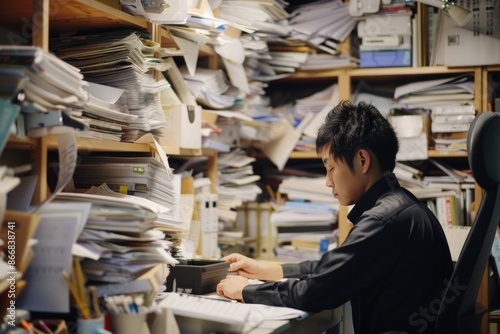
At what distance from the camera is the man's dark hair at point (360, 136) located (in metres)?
1.97

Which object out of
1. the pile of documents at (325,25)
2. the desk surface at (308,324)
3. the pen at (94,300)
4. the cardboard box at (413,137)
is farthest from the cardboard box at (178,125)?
the cardboard box at (413,137)

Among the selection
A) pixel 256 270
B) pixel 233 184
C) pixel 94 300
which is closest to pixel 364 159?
pixel 256 270

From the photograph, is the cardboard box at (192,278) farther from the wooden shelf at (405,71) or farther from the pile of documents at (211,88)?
the wooden shelf at (405,71)

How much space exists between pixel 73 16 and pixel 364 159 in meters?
0.97

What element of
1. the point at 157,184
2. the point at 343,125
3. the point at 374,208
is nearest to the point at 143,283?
the point at 157,184

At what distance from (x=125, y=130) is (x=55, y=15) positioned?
384 millimetres

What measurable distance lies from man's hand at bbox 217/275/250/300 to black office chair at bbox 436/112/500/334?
0.58 metres

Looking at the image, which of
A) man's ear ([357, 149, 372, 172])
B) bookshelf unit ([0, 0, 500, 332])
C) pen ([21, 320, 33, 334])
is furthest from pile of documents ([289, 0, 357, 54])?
pen ([21, 320, 33, 334])

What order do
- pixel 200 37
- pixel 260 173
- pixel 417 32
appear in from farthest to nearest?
pixel 260 173
pixel 417 32
pixel 200 37

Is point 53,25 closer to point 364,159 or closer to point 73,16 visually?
point 73,16

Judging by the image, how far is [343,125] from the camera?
2.00 meters

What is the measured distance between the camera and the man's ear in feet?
6.43

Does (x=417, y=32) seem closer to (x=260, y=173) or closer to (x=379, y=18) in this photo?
(x=379, y=18)

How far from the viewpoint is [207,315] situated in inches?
59.8
